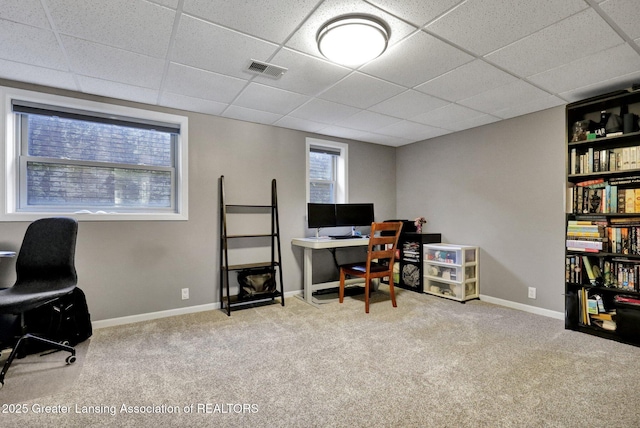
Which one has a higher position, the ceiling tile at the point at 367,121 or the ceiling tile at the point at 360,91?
the ceiling tile at the point at 360,91

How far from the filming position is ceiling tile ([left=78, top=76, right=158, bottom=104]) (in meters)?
2.68

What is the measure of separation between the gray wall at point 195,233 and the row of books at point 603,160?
267 cm

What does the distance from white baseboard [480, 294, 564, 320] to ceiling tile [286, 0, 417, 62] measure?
3.23 metres

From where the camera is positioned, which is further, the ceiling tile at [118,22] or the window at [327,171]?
the window at [327,171]

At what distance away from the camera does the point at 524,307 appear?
3.51m

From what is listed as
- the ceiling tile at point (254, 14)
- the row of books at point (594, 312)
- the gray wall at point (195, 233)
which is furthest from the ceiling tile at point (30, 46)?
the row of books at point (594, 312)

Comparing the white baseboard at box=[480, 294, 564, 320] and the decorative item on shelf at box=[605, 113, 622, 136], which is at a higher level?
the decorative item on shelf at box=[605, 113, 622, 136]

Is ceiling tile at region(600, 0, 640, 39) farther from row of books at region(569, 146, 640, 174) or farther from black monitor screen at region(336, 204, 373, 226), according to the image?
black monitor screen at region(336, 204, 373, 226)

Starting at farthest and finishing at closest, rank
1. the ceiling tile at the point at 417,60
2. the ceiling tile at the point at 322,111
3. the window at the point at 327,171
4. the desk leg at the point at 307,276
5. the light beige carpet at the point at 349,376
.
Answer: the window at the point at 327,171, the desk leg at the point at 307,276, the ceiling tile at the point at 322,111, the ceiling tile at the point at 417,60, the light beige carpet at the point at 349,376

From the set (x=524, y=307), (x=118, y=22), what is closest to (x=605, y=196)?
(x=524, y=307)

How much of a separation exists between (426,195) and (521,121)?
1582 millimetres

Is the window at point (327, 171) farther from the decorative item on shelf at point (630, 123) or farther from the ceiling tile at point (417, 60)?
the decorative item on shelf at point (630, 123)

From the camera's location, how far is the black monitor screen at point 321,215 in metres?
4.04

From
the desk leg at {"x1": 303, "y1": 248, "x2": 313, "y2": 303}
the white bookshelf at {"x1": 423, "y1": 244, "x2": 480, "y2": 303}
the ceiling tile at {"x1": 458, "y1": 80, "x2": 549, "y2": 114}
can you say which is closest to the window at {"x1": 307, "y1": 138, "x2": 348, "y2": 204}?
the desk leg at {"x1": 303, "y1": 248, "x2": 313, "y2": 303}
